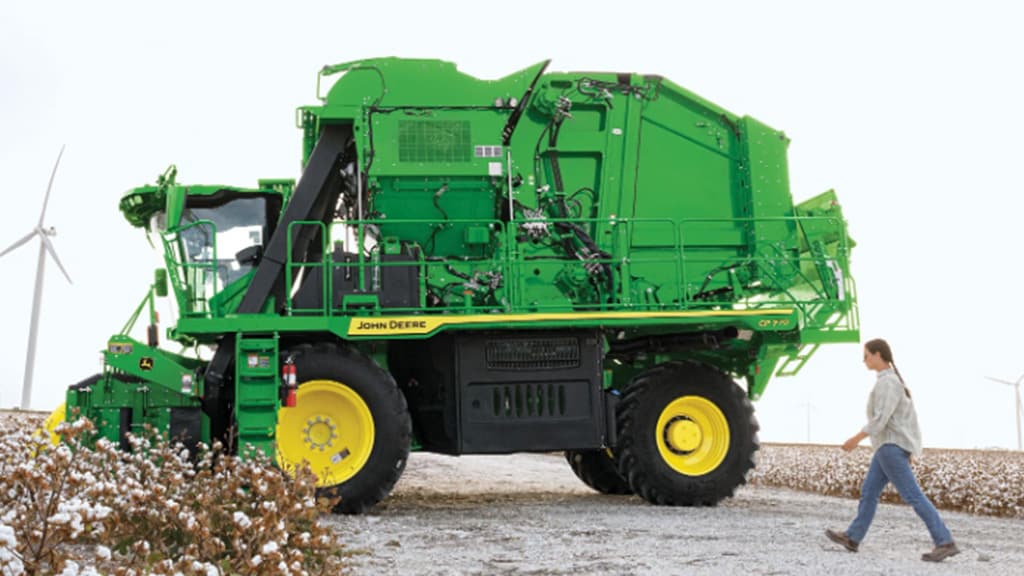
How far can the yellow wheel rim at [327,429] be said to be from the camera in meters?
12.1

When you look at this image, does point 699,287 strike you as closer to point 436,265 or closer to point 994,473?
point 436,265

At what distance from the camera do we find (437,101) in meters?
13.5

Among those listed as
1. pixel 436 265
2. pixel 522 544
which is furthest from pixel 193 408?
pixel 522 544

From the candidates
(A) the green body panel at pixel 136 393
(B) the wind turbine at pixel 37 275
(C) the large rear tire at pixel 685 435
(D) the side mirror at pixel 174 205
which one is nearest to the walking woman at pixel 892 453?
(C) the large rear tire at pixel 685 435

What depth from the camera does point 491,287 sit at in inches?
517

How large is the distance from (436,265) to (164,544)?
6786mm

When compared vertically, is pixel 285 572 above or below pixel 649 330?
below

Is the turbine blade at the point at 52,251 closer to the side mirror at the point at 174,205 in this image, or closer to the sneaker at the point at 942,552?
the side mirror at the point at 174,205

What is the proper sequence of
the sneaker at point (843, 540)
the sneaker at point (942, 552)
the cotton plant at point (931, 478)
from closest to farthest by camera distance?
the sneaker at point (942, 552), the sneaker at point (843, 540), the cotton plant at point (931, 478)

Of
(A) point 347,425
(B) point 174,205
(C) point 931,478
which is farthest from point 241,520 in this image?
(C) point 931,478

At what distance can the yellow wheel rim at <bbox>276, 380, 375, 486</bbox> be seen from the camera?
39.8ft

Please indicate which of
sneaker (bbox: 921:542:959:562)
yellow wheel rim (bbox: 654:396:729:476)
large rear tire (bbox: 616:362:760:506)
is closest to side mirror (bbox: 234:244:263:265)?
large rear tire (bbox: 616:362:760:506)

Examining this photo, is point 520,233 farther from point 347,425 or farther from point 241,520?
point 241,520

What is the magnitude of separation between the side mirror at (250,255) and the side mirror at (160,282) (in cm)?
92
